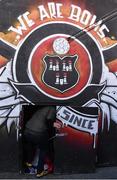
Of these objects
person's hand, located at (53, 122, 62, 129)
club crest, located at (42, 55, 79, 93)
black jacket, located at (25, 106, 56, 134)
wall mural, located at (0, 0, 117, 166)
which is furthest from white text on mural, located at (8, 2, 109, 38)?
person's hand, located at (53, 122, 62, 129)

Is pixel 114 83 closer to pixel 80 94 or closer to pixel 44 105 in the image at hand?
pixel 80 94

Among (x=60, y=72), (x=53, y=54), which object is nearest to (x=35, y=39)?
(x=53, y=54)

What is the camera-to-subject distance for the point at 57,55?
29.6 feet

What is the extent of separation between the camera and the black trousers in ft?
29.0

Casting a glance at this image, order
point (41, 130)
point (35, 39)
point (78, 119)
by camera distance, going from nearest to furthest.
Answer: point (41, 130) < point (35, 39) < point (78, 119)

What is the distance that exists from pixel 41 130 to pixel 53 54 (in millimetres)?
1365

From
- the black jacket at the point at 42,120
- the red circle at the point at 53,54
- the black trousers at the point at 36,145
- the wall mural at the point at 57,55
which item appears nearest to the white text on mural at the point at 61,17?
the wall mural at the point at 57,55

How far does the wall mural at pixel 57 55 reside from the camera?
29.3ft

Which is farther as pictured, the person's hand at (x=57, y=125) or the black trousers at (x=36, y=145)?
the person's hand at (x=57, y=125)

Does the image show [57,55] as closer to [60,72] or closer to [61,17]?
[60,72]

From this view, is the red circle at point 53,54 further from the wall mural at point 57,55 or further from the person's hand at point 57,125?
the person's hand at point 57,125

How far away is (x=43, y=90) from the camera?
355 inches

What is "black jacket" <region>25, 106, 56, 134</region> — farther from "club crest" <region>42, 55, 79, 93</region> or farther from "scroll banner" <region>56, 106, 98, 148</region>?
"club crest" <region>42, 55, 79, 93</region>

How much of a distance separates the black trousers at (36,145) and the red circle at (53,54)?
783 millimetres
